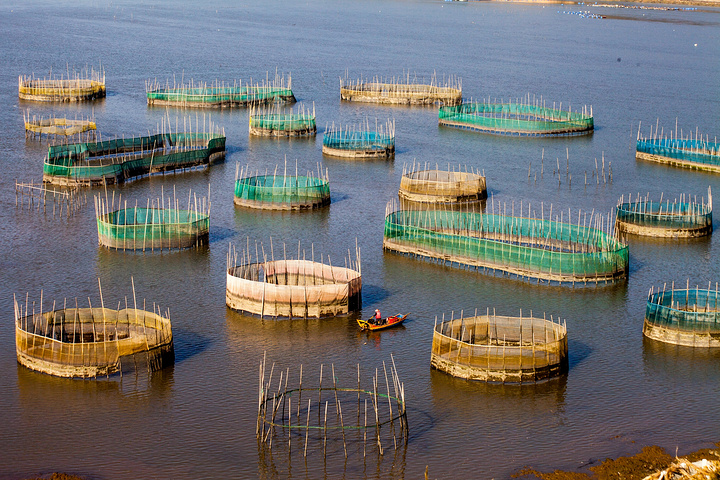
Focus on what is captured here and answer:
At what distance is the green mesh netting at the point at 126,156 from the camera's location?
70.9 m

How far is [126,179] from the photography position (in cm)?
7338

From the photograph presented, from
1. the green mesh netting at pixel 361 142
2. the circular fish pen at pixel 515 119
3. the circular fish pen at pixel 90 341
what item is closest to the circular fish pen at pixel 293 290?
the circular fish pen at pixel 90 341

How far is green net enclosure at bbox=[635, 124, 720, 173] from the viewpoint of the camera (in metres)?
82.9

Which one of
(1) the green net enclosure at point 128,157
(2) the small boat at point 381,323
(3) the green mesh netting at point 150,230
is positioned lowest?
(2) the small boat at point 381,323

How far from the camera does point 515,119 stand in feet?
326

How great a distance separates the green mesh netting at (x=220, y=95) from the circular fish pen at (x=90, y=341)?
213 ft

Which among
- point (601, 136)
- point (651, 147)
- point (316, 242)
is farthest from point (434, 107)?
point (316, 242)

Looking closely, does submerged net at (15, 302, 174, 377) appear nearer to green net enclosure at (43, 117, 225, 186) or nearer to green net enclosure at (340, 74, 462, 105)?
green net enclosure at (43, 117, 225, 186)

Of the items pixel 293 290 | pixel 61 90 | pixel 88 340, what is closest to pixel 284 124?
pixel 61 90

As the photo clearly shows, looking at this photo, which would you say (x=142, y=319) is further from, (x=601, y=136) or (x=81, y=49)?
(x=81, y=49)

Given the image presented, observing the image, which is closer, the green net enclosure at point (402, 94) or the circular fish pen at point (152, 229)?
the circular fish pen at point (152, 229)

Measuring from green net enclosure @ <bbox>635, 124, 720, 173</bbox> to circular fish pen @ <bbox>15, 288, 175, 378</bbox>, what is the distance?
183ft

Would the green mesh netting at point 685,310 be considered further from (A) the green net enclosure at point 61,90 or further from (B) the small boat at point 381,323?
(A) the green net enclosure at point 61,90

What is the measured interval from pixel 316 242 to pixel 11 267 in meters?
17.6
